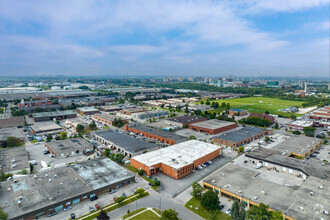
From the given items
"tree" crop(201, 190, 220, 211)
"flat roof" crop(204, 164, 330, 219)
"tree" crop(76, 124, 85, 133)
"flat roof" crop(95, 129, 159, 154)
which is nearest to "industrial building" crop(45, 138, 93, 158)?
"flat roof" crop(95, 129, 159, 154)

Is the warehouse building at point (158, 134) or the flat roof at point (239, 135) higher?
the warehouse building at point (158, 134)

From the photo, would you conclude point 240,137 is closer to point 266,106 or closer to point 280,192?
point 280,192

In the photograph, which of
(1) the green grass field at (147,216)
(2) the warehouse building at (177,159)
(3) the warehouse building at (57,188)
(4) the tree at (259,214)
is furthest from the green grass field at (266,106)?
(1) the green grass field at (147,216)

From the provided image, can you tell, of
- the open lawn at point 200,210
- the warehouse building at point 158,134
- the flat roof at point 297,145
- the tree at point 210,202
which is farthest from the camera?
the warehouse building at point 158,134

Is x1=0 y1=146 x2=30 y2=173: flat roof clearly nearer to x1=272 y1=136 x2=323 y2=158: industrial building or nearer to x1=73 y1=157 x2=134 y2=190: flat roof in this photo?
x1=73 y1=157 x2=134 y2=190: flat roof

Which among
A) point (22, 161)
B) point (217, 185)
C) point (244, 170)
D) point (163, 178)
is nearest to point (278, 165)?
point (244, 170)

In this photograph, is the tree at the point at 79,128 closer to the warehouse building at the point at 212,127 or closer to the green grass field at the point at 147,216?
the warehouse building at the point at 212,127

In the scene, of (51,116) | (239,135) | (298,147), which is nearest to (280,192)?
(298,147)
